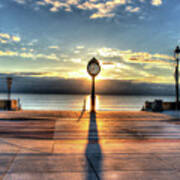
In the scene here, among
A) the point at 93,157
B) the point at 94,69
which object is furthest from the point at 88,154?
the point at 94,69

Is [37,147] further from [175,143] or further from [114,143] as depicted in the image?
[175,143]

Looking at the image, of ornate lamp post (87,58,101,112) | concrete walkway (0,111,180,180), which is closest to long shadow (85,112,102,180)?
concrete walkway (0,111,180,180)

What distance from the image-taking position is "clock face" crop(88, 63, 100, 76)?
16.4 m

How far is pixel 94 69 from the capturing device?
54.0 feet

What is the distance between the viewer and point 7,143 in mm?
6707

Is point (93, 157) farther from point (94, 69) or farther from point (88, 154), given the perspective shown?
point (94, 69)

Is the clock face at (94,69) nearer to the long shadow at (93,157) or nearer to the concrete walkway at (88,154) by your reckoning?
the concrete walkway at (88,154)

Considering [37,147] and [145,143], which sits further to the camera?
[145,143]

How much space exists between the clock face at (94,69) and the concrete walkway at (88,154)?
25.7 ft

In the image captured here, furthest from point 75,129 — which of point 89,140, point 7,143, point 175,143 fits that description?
point 175,143

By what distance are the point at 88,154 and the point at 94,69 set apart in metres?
A: 11.3

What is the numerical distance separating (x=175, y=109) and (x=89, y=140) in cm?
1556

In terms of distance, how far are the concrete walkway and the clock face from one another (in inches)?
309

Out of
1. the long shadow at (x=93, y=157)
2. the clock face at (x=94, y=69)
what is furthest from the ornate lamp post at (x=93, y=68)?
the long shadow at (x=93, y=157)
